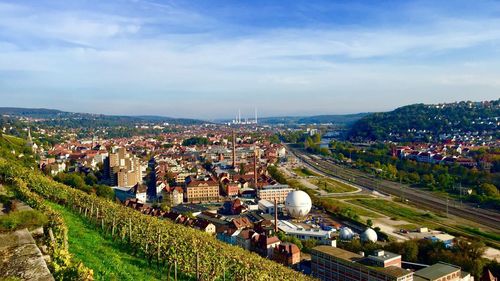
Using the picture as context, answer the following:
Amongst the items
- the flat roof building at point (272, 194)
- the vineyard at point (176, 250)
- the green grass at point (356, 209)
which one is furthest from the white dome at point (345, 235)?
the flat roof building at point (272, 194)

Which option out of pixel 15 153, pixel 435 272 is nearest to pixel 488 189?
pixel 435 272

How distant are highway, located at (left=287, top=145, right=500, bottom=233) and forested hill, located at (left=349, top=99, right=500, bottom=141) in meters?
29.3

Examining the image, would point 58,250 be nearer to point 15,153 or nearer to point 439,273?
point 439,273

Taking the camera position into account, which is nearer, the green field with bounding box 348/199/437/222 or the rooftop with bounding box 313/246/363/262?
the rooftop with bounding box 313/246/363/262

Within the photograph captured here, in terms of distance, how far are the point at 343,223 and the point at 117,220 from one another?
16860 mm

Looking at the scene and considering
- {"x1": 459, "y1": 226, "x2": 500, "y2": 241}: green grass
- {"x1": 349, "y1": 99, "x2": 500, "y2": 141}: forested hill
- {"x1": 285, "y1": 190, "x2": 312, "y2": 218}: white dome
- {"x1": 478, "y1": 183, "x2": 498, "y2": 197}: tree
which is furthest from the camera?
{"x1": 349, "y1": 99, "x2": 500, "y2": 141}: forested hill

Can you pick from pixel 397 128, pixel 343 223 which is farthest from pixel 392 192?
pixel 397 128

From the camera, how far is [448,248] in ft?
60.1

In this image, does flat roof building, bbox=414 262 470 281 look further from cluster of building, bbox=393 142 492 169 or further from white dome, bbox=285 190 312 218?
cluster of building, bbox=393 142 492 169

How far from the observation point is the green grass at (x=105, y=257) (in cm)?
733

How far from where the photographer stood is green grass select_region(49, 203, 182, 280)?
7.33 meters

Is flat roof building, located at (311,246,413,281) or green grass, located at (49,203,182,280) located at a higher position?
green grass, located at (49,203,182,280)

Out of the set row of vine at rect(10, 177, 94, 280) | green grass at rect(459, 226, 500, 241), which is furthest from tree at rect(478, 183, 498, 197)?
row of vine at rect(10, 177, 94, 280)

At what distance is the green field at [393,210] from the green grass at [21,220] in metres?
24.4
